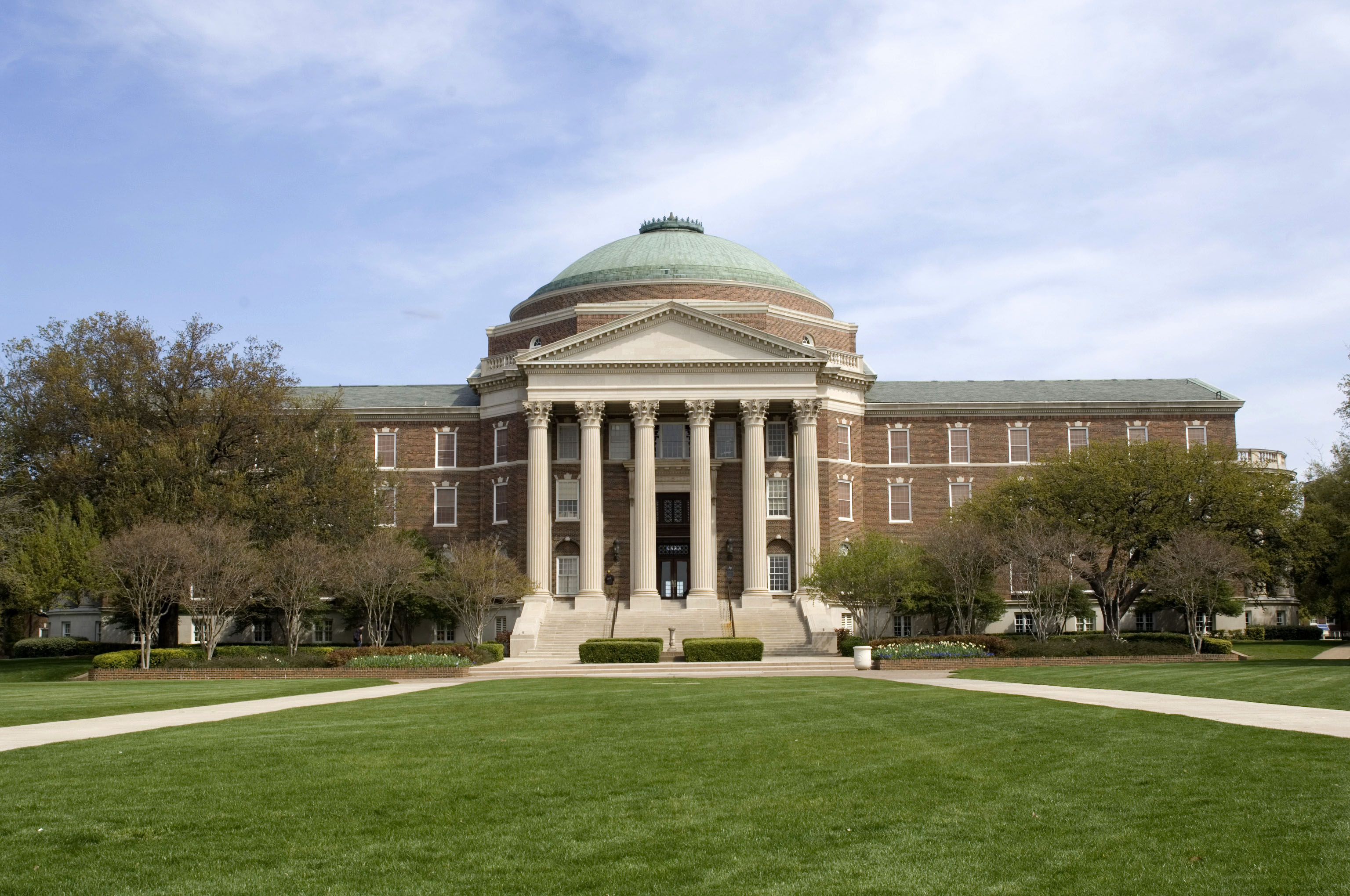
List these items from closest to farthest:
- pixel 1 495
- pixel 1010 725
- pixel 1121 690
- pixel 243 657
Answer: pixel 1010 725, pixel 1121 690, pixel 243 657, pixel 1 495

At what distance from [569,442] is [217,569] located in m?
23.2

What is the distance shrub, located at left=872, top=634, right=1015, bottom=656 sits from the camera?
46.8 meters

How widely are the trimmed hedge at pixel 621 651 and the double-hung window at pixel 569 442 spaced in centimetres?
1885

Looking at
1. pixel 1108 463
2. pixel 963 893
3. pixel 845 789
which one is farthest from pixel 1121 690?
pixel 1108 463

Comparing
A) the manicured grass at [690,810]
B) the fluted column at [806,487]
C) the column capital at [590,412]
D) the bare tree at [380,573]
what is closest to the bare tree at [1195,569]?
the fluted column at [806,487]

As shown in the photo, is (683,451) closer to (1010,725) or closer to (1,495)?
(1,495)

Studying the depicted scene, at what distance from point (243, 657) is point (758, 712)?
29.0m

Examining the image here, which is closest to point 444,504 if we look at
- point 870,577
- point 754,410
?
point 754,410

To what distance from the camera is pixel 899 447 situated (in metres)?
70.8

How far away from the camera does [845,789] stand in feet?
45.0

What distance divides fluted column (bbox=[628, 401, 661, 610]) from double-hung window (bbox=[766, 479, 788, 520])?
625cm

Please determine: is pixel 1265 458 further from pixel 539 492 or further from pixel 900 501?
pixel 539 492

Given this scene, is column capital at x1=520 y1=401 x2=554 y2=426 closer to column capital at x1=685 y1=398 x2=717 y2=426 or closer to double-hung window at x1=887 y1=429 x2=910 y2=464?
column capital at x1=685 y1=398 x2=717 y2=426

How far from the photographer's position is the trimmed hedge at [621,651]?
157 ft
